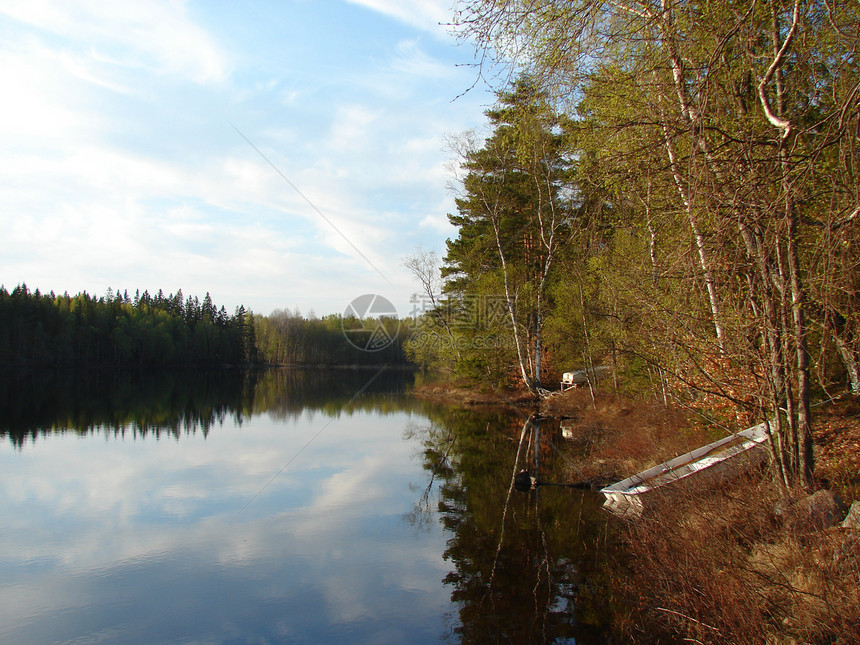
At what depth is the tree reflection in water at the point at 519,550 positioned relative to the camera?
6.16m

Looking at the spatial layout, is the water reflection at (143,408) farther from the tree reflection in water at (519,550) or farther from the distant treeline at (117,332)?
the distant treeline at (117,332)

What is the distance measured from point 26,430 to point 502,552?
64.5ft

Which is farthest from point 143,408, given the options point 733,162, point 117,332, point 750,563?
point 117,332

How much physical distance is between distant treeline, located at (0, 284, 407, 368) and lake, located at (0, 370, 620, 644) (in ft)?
184

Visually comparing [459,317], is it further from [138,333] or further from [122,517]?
[138,333]

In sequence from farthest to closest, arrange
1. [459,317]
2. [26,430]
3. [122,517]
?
[459,317] → [26,430] → [122,517]

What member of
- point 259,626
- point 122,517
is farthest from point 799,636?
point 122,517

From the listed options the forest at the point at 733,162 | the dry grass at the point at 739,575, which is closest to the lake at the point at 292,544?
the dry grass at the point at 739,575

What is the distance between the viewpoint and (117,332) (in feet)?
249

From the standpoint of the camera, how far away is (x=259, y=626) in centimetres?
629

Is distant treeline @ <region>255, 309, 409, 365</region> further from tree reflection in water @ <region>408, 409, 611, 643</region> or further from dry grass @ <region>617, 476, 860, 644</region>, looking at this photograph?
dry grass @ <region>617, 476, 860, 644</region>

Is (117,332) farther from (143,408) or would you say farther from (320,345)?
(143,408)

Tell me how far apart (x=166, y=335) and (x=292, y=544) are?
80.9 metres

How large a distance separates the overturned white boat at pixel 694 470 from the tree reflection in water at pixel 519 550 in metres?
0.55
